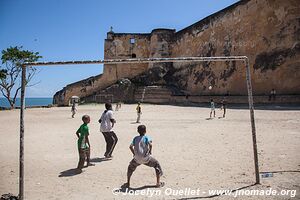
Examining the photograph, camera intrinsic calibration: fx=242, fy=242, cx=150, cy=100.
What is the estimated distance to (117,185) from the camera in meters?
4.47

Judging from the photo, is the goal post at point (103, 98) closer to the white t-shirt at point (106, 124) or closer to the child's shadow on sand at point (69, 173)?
the white t-shirt at point (106, 124)

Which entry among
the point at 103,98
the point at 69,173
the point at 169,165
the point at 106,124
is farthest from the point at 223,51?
the point at 69,173

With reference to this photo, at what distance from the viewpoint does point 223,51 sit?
954 inches

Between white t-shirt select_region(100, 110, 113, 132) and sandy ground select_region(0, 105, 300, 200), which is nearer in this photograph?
sandy ground select_region(0, 105, 300, 200)

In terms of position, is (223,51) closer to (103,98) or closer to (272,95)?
(272,95)

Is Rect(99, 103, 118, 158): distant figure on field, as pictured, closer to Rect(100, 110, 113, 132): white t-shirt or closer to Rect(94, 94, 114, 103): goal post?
Rect(100, 110, 113, 132): white t-shirt

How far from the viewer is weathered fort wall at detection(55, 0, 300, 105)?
17734 mm

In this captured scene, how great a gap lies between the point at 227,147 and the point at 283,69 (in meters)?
13.3

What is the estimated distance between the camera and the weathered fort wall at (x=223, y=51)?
1773cm

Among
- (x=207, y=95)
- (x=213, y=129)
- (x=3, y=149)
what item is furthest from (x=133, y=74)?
(x=3, y=149)

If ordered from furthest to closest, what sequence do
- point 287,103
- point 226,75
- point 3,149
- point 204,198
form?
point 226,75, point 287,103, point 3,149, point 204,198

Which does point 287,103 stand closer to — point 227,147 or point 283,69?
point 283,69

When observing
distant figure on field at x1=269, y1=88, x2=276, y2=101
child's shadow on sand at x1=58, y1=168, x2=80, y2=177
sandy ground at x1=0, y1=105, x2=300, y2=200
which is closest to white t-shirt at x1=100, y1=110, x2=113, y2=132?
sandy ground at x1=0, y1=105, x2=300, y2=200

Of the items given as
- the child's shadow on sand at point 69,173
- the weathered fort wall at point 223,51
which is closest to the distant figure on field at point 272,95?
the weathered fort wall at point 223,51
